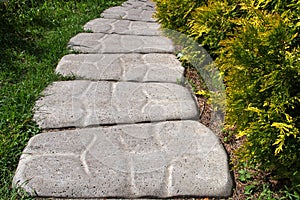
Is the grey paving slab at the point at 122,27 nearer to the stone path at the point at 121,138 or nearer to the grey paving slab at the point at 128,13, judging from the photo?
the grey paving slab at the point at 128,13

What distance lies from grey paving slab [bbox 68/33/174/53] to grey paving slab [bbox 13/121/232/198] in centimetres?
171

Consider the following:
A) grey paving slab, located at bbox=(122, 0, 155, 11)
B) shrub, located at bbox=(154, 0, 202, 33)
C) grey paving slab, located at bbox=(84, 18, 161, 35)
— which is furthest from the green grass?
shrub, located at bbox=(154, 0, 202, 33)

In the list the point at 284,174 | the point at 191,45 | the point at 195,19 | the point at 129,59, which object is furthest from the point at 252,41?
the point at 129,59

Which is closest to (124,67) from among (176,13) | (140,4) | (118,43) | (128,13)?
(118,43)

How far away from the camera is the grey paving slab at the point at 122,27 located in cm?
509

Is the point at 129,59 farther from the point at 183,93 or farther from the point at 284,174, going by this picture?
the point at 284,174

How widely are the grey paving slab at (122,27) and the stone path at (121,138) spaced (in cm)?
102

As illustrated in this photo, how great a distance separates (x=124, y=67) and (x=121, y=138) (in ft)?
4.35

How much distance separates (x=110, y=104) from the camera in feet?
10.4

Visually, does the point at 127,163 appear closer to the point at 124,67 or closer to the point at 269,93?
the point at 269,93

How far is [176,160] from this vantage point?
2537 mm

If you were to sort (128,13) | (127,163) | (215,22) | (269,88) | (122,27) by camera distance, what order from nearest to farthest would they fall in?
(269,88), (127,163), (215,22), (122,27), (128,13)

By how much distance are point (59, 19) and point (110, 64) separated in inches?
73.3

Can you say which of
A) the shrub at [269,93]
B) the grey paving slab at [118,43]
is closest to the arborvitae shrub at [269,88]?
the shrub at [269,93]
